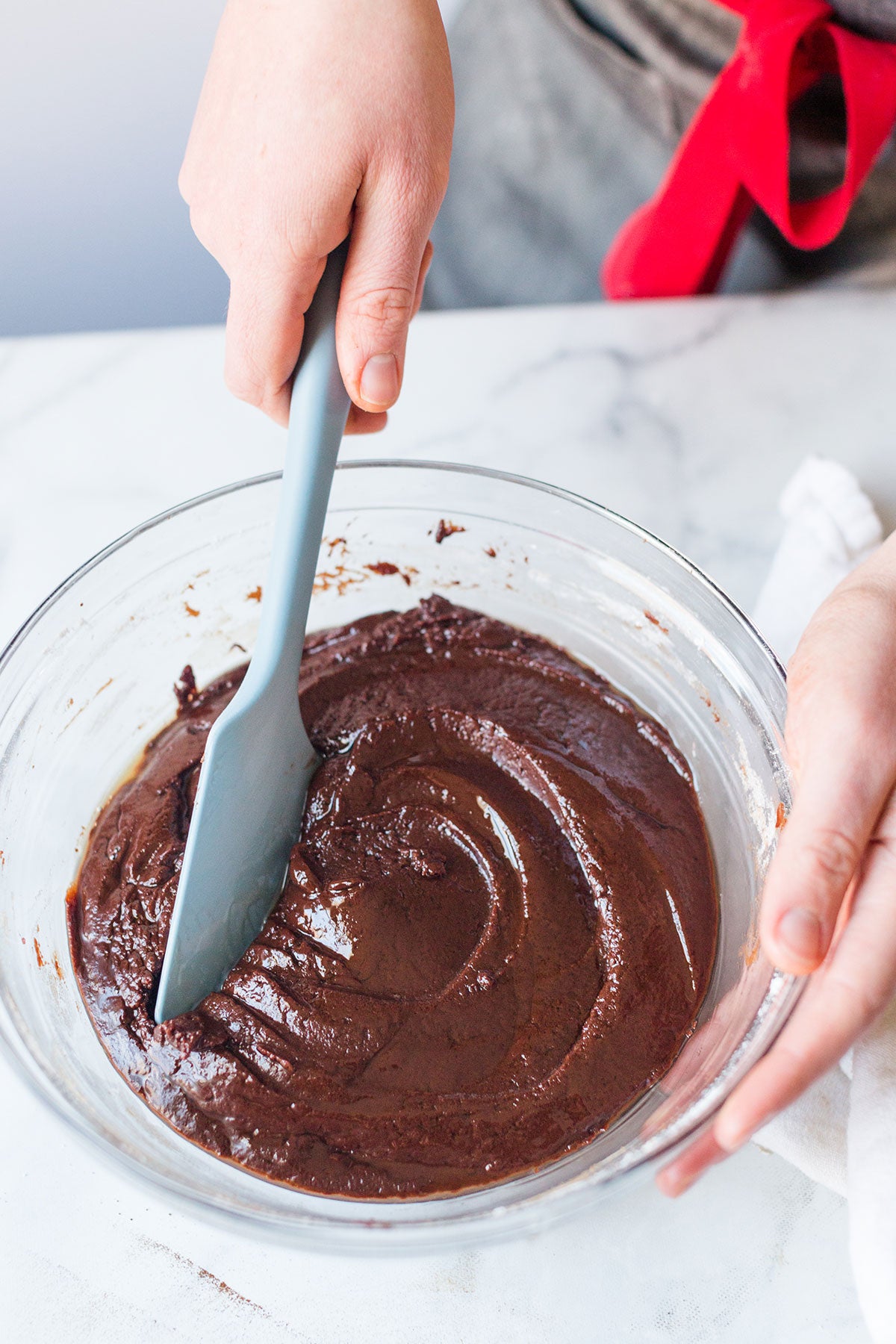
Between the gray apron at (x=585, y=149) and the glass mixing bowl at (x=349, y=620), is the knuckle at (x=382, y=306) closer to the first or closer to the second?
the glass mixing bowl at (x=349, y=620)

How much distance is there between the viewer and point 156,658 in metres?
1.67

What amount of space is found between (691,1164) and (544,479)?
119 cm

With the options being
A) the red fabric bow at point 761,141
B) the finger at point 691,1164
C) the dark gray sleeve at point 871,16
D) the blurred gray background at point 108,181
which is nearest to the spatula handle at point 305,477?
the finger at point 691,1164

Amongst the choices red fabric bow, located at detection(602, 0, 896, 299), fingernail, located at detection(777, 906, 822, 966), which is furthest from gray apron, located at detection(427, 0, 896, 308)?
fingernail, located at detection(777, 906, 822, 966)

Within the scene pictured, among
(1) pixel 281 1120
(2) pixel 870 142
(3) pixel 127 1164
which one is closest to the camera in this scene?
(3) pixel 127 1164

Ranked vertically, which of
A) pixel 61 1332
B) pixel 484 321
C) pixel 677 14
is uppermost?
pixel 677 14

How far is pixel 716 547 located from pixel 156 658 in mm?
975

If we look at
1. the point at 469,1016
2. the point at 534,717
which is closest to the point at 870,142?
the point at 534,717

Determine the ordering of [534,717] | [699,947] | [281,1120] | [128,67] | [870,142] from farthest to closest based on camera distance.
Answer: [128,67], [870,142], [534,717], [699,947], [281,1120]

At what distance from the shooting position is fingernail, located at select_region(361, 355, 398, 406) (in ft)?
4.38

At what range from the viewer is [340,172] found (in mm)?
1287

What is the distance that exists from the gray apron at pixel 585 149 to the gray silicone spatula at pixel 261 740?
1.16 meters

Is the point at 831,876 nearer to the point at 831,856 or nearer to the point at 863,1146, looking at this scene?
the point at 831,856

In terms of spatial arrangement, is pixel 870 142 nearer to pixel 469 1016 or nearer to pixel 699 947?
pixel 699 947
